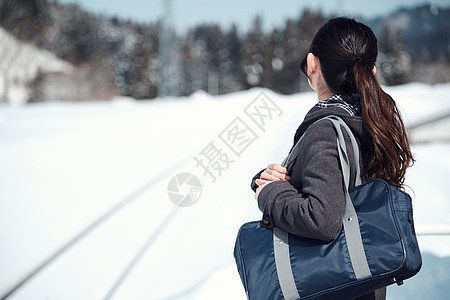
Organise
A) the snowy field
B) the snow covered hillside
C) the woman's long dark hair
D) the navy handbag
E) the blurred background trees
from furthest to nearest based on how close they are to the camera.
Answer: the snow covered hillside → the blurred background trees → the snowy field → the woman's long dark hair → the navy handbag

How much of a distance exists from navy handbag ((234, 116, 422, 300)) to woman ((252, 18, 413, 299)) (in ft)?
0.13

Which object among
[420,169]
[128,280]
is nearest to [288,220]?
[128,280]

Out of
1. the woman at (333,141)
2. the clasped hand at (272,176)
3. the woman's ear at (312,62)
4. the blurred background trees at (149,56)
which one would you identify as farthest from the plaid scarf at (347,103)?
the blurred background trees at (149,56)

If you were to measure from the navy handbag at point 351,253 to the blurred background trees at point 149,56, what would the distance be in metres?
8.56

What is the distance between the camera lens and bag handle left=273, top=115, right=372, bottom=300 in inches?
41.9

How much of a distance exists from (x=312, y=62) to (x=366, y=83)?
0.58ft

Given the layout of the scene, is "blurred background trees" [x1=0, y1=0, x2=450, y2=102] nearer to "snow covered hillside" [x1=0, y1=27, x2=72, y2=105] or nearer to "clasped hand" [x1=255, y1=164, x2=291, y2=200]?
"snow covered hillside" [x1=0, y1=27, x2=72, y2=105]

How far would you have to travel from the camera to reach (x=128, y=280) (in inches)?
119

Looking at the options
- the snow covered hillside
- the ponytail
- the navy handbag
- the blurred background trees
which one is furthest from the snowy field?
the snow covered hillside

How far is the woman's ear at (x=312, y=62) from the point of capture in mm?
1244

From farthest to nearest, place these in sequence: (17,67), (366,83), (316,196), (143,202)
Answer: (17,67), (143,202), (366,83), (316,196)

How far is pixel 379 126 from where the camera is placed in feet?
3.73

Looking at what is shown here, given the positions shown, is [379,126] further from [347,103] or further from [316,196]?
[316,196]

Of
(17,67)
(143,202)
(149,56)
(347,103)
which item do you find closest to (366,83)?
(347,103)
